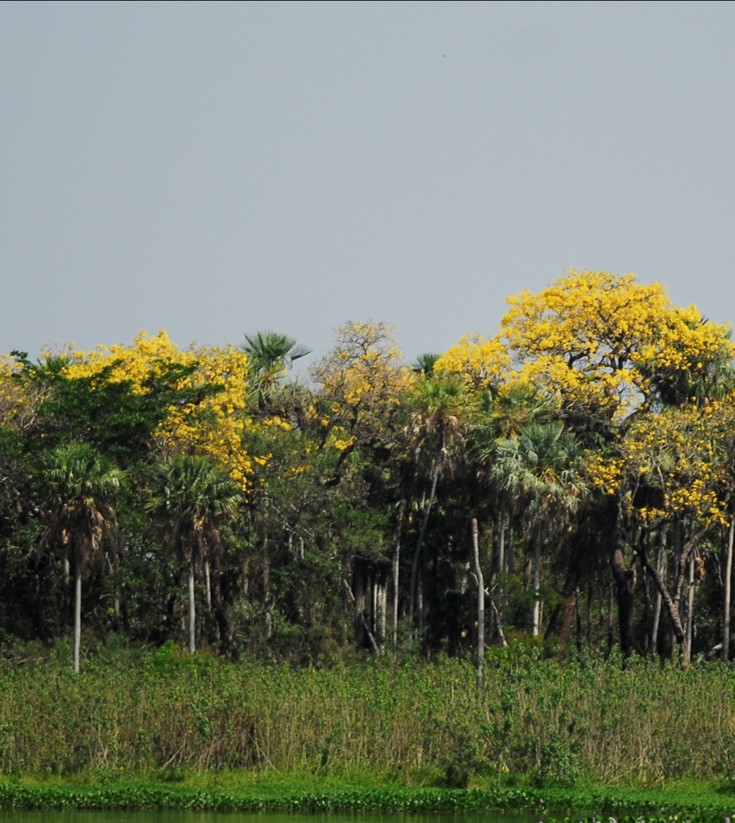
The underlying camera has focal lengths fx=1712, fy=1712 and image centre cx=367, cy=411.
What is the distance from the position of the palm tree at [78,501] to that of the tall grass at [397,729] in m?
12.4

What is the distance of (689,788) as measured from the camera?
2911 cm

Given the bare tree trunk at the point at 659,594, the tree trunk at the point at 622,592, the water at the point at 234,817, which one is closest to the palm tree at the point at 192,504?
the tree trunk at the point at 622,592

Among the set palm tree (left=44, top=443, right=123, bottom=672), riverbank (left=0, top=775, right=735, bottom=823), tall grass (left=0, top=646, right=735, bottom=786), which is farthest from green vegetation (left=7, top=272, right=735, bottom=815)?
riverbank (left=0, top=775, right=735, bottom=823)

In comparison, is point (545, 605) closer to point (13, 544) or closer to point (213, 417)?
point (213, 417)

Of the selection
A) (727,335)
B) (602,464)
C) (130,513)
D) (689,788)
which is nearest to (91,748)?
(689,788)

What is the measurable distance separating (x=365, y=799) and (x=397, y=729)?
2.10 meters

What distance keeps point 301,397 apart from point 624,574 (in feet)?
40.6

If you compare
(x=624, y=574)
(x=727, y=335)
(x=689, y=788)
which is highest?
(x=727, y=335)

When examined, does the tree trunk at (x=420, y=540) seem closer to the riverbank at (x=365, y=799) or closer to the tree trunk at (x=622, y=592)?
the tree trunk at (x=622, y=592)

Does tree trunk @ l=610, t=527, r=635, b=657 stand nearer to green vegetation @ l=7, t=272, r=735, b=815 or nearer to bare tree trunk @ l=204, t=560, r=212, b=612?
green vegetation @ l=7, t=272, r=735, b=815

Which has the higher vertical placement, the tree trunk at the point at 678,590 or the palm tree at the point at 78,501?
the palm tree at the point at 78,501

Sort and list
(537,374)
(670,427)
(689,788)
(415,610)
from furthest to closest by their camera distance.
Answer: (415,610), (537,374), (670,427), (689,788)

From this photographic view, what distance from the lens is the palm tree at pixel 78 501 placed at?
4347cm

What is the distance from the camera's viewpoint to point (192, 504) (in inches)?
1797
